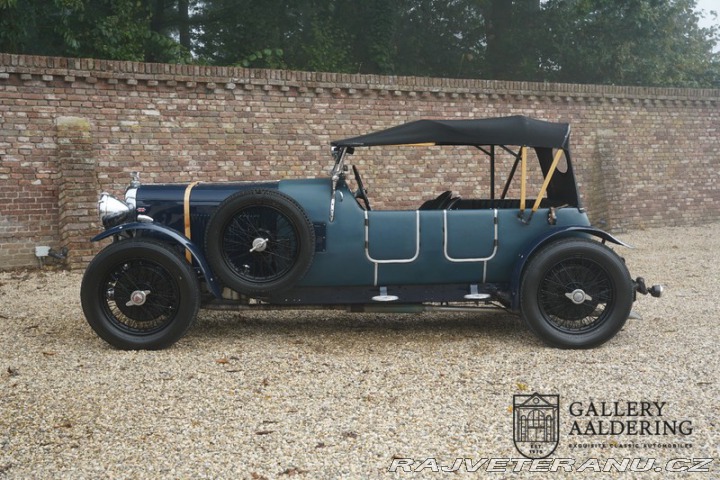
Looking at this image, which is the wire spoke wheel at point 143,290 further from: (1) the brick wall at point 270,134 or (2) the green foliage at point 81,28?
(2) the green foliage at point 81,28

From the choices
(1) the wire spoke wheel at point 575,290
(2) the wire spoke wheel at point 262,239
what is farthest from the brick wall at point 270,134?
(1) the wire spoke wheel at point 575,290

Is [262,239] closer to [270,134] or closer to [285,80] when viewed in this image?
[270,134]

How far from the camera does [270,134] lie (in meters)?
12.1

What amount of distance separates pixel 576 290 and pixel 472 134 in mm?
1565

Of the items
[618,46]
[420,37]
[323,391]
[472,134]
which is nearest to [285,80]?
[472,134]

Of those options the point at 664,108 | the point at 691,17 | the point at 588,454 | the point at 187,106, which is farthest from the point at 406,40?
the point at 588,454

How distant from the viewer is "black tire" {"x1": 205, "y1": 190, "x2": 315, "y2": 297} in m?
5.67

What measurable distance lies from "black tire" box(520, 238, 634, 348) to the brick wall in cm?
718

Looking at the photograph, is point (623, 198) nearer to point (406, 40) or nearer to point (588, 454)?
point (406, 40)

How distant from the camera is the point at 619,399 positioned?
4.53 m

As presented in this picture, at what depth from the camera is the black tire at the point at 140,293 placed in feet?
18.6

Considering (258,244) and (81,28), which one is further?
(81,28)

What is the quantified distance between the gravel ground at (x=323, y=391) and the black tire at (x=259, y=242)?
58 centimetres

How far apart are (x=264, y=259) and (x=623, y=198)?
471 inches
